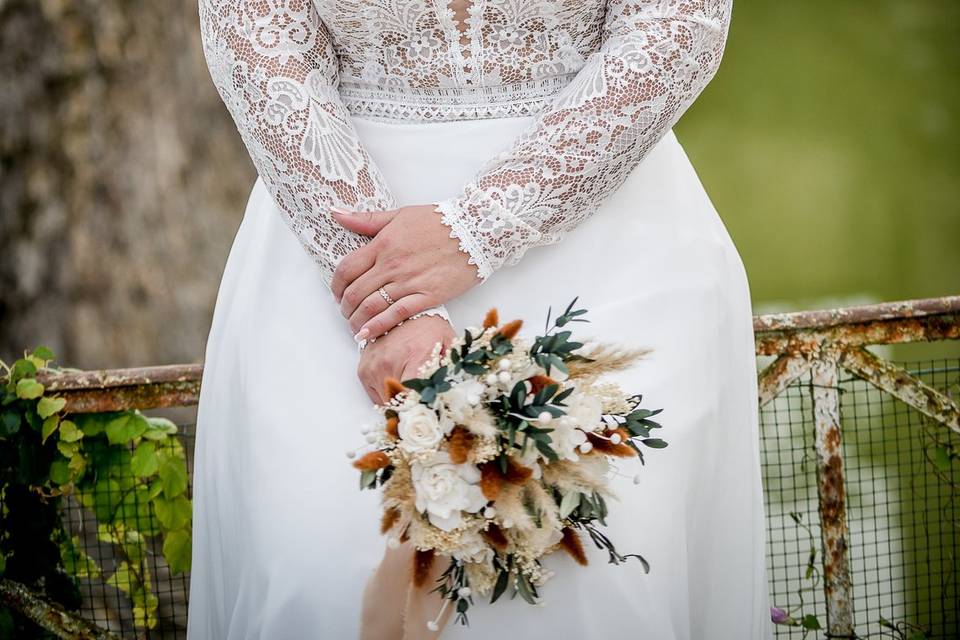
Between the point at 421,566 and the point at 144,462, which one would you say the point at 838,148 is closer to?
the point at 144,462

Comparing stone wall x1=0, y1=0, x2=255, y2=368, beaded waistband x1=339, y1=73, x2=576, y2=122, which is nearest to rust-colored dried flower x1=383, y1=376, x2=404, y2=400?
beaded waistband x1=339, y1=73, x2=576, y2=122

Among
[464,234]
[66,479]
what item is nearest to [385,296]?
[464,234]

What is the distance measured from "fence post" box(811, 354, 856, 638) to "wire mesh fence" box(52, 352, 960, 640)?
0.05 m

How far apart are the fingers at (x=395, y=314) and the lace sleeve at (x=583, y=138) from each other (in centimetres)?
11

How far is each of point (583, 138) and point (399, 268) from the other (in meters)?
0.35

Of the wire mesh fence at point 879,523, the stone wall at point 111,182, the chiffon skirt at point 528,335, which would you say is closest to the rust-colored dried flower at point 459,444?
the chiffon skirt at point 528,335

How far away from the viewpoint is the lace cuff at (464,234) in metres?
1.40

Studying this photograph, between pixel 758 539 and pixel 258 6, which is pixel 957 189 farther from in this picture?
pixel 258 6

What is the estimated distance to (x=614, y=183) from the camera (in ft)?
4.84

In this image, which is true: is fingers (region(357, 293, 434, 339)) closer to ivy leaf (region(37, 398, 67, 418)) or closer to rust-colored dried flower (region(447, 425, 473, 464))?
rust-colored dried flower (region(447, 425, 473, 464))

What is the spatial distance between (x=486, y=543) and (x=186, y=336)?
287cm

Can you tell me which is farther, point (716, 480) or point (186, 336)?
point (186, 336)

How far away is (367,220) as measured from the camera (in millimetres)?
1411

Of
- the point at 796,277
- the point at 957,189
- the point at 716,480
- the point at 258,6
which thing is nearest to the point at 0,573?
the point at 258,6
